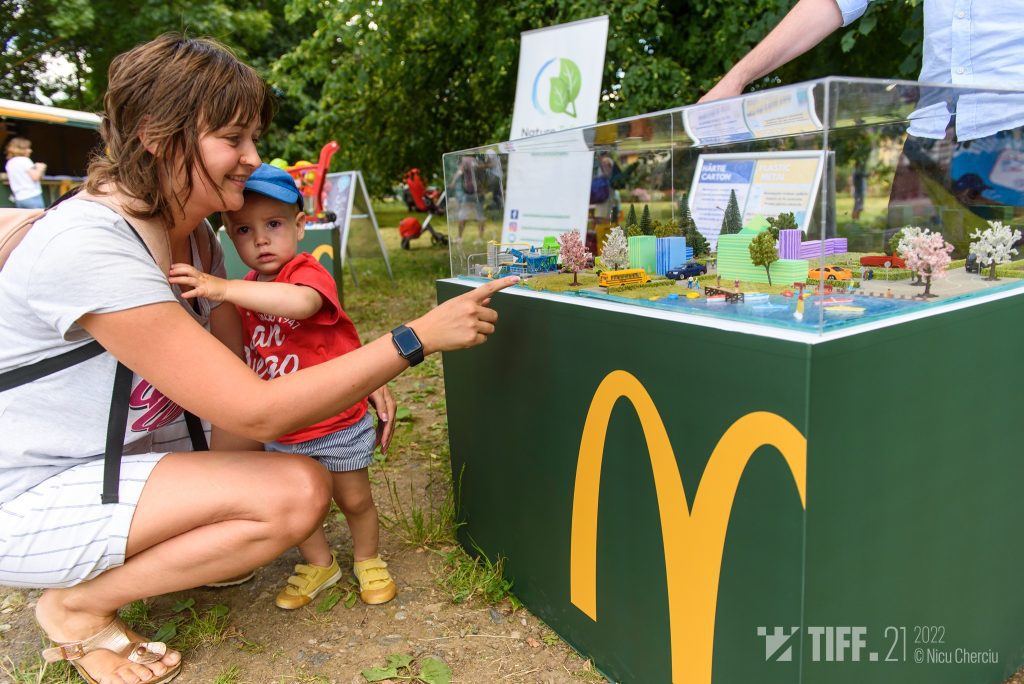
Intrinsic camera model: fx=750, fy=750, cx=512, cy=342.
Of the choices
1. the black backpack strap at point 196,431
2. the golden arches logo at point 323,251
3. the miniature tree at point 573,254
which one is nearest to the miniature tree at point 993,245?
the miniature tree at point 573,254

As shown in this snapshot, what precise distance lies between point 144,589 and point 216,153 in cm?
108

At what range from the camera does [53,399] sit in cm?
175

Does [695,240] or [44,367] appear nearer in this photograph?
[44,367]

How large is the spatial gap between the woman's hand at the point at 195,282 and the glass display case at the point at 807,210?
2.57 ft

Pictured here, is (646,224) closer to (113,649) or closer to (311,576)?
(311,576)

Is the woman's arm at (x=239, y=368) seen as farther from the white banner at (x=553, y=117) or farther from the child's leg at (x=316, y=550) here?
the white banner at (x=553, y=117)

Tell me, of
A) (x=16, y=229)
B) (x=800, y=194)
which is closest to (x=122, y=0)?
(x=16, y=229)

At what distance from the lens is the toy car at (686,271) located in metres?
1.75

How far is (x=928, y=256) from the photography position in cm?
147

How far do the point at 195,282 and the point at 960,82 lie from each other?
2.05 meters

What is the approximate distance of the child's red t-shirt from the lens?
2.09 m

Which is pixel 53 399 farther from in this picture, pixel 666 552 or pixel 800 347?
pixel 800 347

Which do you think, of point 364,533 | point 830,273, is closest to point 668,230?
point 830,273

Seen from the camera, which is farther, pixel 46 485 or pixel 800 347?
pixel 46 485
